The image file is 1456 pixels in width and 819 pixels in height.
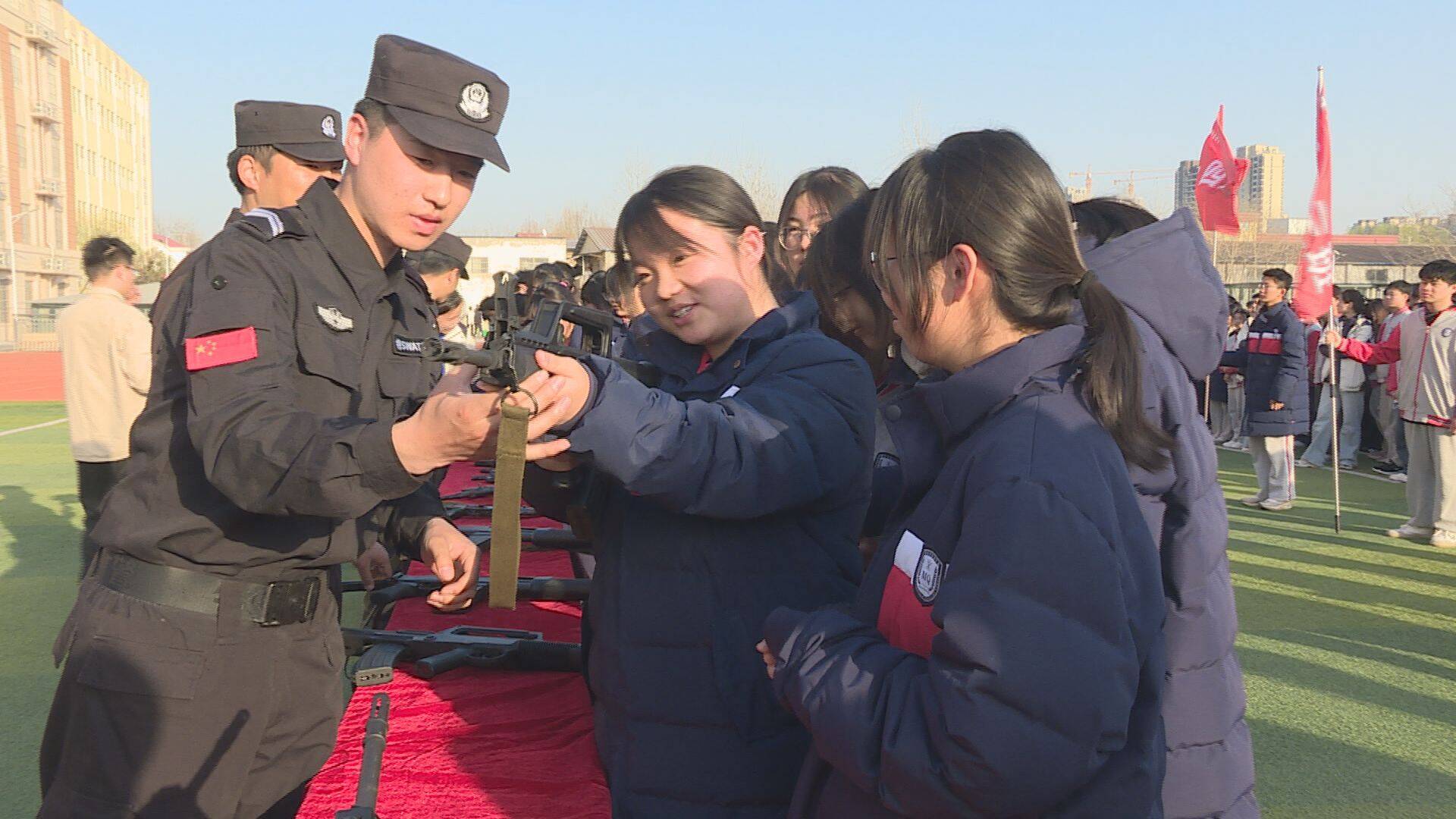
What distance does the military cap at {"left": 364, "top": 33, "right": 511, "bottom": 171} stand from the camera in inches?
76.0

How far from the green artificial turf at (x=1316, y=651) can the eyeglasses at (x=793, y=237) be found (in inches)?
105

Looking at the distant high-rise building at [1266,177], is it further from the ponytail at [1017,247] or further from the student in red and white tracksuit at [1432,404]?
the ponytail at [1017,247]

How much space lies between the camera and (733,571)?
2006mm

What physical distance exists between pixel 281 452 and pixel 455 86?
2.53 ft

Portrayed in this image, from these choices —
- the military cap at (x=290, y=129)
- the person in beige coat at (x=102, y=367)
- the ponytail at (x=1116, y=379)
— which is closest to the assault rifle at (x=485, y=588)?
the military cap at (x=290, y=129)

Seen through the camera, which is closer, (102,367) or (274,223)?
(274,223)

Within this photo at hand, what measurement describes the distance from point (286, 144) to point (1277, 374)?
9407 mm

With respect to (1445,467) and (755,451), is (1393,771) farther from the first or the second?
(1445,467)

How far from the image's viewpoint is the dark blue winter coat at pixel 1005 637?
1.24m

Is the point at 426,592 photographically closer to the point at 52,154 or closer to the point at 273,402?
the point at 273,402

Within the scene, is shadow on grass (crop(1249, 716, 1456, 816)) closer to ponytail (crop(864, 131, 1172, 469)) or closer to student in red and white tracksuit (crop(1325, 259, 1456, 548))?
ponytail (crop(864, 131, 1172, 469))

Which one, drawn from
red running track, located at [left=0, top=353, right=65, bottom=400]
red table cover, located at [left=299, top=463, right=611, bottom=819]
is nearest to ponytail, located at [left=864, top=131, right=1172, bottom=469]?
red table cover, located at [left=299, top=463, right=611, bottom=819]

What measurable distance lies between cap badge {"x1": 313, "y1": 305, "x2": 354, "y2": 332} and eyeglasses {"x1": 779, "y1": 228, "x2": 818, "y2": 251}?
246cm

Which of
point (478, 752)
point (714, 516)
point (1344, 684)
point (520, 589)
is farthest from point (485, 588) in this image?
point (1344, 684)
